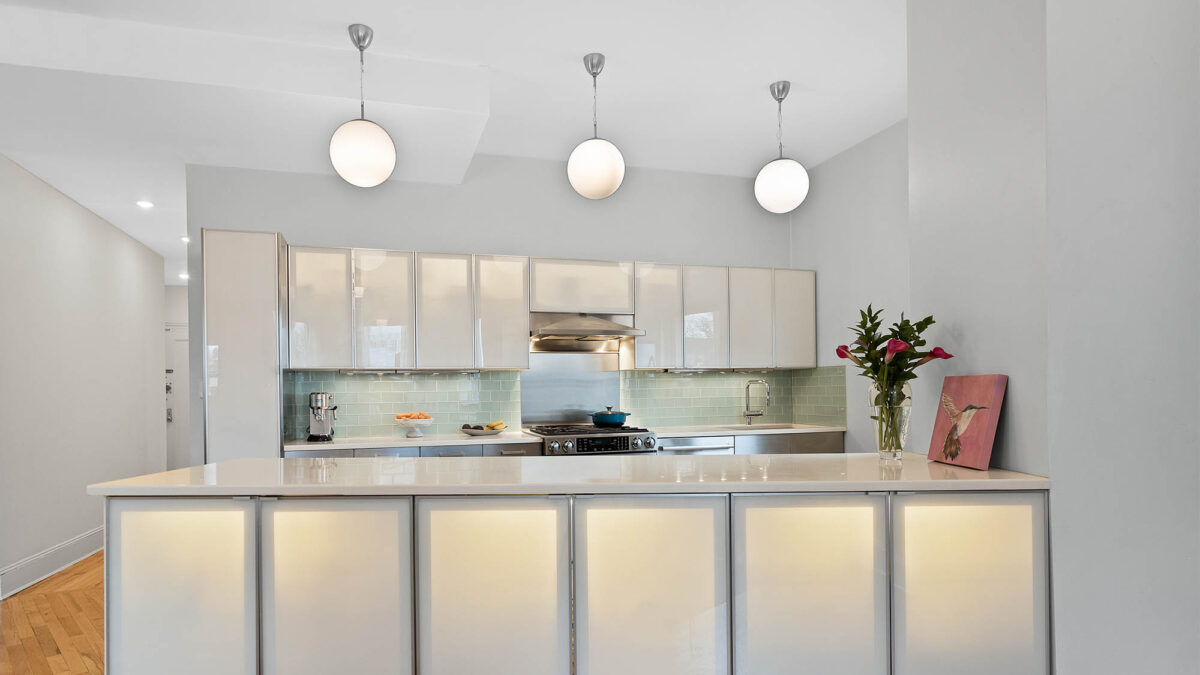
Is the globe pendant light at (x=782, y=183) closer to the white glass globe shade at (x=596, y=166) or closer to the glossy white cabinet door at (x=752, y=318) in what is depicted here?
the white glass globe shade at (x=596, y=166)

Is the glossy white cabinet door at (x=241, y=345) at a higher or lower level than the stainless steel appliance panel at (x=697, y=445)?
higher

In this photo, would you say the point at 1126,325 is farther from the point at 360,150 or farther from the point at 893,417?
the point at 360,150

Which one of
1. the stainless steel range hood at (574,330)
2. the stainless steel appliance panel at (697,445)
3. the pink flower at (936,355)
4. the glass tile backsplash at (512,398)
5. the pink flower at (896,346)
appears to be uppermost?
the stainless steel range hood at (574,330)

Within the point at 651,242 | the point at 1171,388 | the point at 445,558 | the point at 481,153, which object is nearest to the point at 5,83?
the point at 481,153

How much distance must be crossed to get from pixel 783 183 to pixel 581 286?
5.28 ft

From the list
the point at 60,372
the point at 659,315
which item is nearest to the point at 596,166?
the point at 659,315

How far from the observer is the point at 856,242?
5.23m

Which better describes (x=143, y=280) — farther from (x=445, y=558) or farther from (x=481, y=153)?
(x=445, y=558)

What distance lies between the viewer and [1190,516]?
3.28 feet

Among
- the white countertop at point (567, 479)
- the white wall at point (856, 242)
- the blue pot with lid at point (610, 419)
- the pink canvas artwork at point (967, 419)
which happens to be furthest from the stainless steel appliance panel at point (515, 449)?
the pink canvas artwork at point (967, 419)

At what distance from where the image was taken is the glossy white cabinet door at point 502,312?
194 inches

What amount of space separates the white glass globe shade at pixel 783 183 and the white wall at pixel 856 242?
34.4 inches

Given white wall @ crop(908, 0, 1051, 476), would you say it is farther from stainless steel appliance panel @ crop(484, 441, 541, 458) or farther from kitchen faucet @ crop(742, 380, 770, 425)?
kitchen faucet @ crop(742, 380, 770, 425)

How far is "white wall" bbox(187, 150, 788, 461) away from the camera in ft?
15.5
